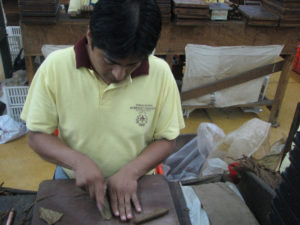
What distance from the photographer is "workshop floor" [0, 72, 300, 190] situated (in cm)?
262

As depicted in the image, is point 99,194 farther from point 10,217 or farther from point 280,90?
point 280,90

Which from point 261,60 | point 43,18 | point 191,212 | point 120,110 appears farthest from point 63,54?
point 261,60

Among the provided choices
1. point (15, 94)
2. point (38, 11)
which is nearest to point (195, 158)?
point (38, 11)

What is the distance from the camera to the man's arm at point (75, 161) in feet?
3.23

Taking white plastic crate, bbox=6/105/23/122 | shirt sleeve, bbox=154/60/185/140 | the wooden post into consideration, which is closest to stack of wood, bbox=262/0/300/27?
the wooden post

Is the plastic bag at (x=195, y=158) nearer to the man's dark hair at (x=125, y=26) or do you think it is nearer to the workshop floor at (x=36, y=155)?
the workshop floor at (x=36, y=155)

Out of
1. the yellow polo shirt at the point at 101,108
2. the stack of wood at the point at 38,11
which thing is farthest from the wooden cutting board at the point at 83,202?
the stack of wood at the point at 38,11

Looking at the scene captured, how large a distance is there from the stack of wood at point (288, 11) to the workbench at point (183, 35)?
0.32 ft

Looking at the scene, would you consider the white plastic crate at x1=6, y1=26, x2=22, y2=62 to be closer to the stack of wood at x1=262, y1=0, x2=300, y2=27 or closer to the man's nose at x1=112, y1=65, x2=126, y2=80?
the stack of wood at x1=262, y1=0, x2=300, y2=27

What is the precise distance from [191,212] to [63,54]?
1056 mm

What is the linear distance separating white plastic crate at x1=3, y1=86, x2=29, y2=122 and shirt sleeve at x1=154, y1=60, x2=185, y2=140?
2.44 meters

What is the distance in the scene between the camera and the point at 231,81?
330cm

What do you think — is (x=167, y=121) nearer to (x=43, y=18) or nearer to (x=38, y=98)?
(x=38, y=98)

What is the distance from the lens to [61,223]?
958 mm
